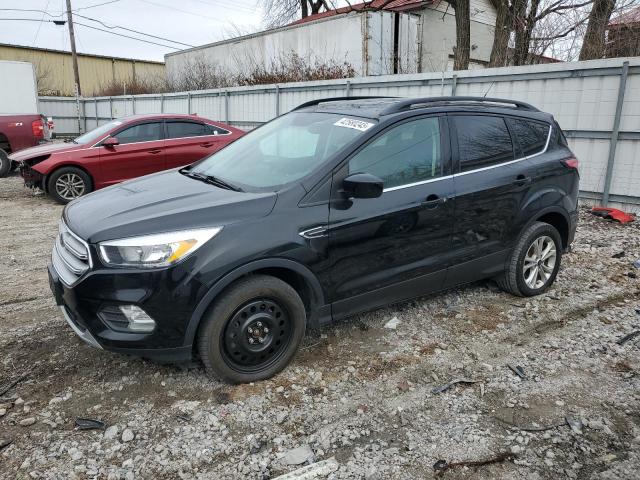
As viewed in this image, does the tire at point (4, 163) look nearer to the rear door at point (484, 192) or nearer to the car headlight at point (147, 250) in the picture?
the car headlight at point (147, 250)

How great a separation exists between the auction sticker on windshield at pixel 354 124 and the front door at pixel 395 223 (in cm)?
13

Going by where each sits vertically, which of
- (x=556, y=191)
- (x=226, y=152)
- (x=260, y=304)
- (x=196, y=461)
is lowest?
(x=196, y=461)

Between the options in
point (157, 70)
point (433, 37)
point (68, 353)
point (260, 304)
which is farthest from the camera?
point (157, 70)

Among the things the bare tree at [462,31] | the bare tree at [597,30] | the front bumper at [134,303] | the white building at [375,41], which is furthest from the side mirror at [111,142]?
the bare tree at [597,30]

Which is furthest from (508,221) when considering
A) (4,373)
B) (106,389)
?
(4,373)

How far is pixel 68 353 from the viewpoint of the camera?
354cm

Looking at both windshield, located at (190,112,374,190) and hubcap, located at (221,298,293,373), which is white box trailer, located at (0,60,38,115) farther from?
hubcap, located at (221,298,293,373)

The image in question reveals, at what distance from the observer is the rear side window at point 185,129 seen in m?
9.41

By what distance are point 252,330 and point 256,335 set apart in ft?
0.16

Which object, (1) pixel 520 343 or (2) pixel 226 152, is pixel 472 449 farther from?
(2) pixel 226 152

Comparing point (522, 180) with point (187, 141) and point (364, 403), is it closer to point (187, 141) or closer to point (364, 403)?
point (364, 403)

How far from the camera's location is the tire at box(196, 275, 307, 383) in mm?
2939

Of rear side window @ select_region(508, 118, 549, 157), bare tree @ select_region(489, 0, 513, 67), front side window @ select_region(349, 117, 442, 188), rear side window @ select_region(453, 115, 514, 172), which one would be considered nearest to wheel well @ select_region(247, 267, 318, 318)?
front side window @ select_region(349, 117, 442, 188)

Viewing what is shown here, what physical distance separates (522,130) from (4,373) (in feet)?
14.8
